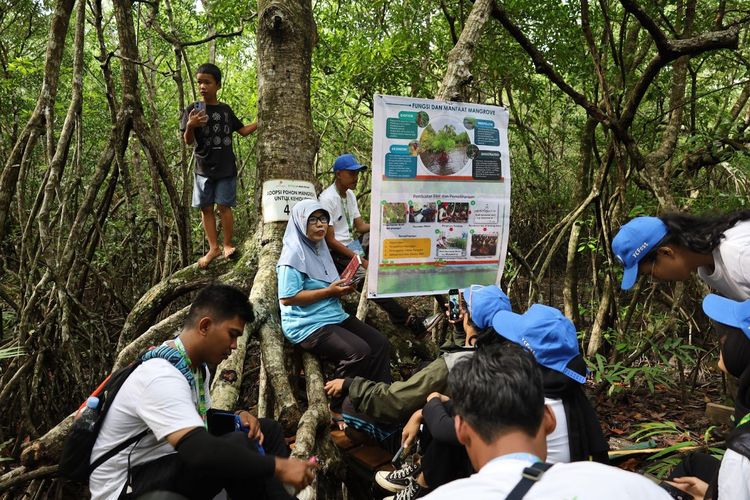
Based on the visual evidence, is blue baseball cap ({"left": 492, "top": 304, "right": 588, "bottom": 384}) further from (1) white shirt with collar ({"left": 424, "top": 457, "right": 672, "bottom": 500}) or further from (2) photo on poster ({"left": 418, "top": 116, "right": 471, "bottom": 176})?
(2) photo on poster ({"left": 418, "top": 116, "right": 471, "bottom": 176})

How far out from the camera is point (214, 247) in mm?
4121

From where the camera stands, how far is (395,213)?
3135 mm

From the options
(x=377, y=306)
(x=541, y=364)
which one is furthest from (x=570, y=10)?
(x=541, y=364)

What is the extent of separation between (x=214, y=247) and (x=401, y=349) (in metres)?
1.76

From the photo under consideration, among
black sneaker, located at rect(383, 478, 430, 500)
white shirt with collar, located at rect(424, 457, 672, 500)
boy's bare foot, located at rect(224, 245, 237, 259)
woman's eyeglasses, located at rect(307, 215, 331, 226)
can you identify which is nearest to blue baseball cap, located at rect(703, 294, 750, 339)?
white shirt with collar, located at rect(424, 457, 672, 500)

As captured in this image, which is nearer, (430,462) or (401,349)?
(430,462)

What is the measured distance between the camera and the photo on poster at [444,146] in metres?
3.20

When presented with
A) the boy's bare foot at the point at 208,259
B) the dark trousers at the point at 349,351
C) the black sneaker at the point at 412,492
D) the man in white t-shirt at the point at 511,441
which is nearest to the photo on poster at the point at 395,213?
the dark trousers at the point at 349,351

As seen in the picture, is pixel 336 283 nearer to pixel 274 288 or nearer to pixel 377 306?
pixel 274 288

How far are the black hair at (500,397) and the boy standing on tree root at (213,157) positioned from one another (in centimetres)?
306

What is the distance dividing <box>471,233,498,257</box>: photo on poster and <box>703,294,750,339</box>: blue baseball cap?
160 centimetres

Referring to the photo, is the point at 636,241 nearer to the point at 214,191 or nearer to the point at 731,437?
the point at 731,437

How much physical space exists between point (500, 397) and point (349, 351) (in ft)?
6.48

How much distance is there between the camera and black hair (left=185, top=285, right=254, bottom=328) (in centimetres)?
221
